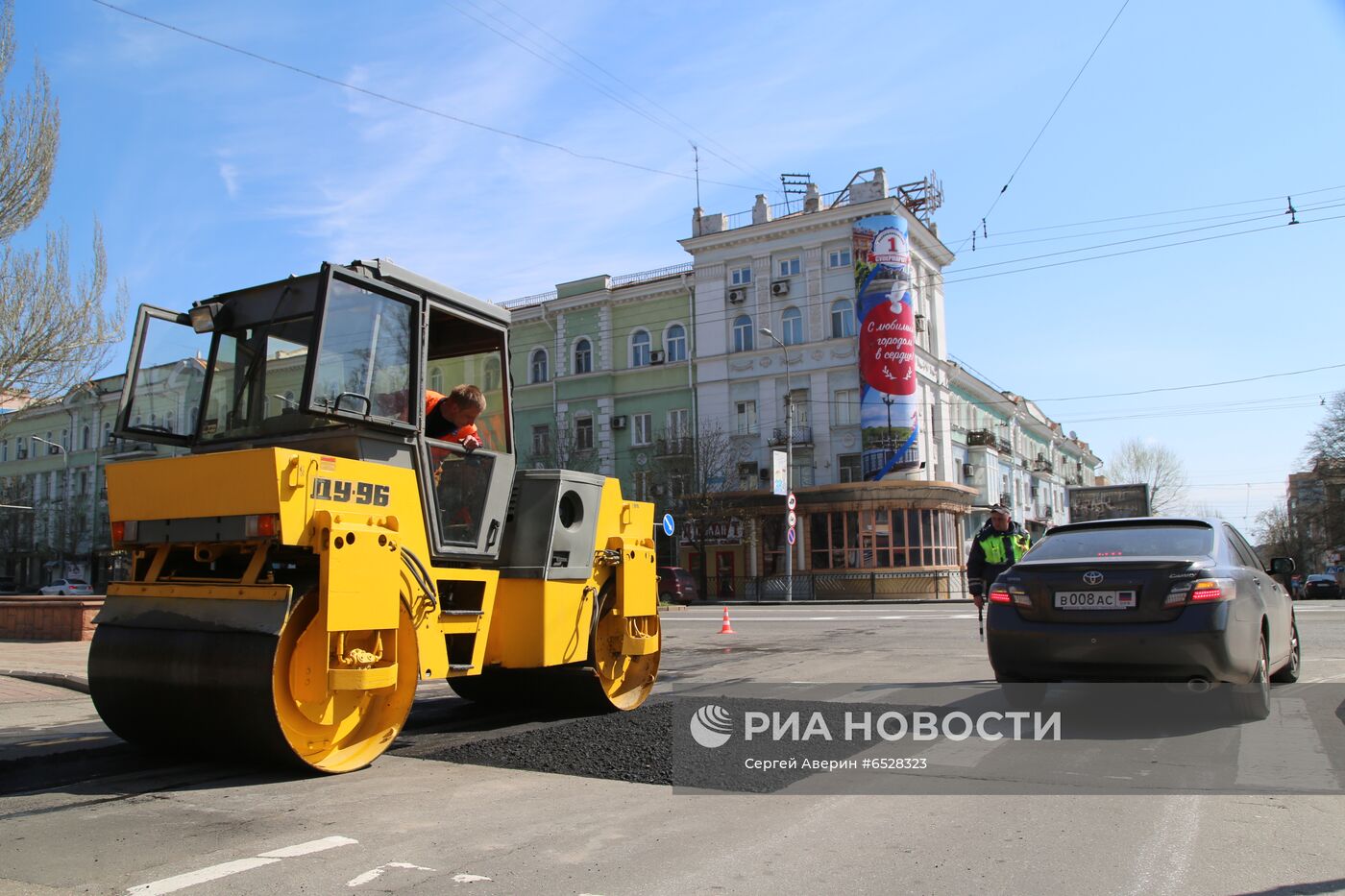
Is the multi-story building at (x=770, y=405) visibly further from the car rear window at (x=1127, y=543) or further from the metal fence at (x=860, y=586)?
the car rear window at (x=1127, y=543)

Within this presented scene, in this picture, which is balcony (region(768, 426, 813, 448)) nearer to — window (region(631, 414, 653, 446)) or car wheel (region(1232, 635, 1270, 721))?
window (region(631, 414, 653, 446))

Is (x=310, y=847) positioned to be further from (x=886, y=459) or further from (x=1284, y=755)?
(x=886, y=459)

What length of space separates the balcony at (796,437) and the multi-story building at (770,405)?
7 centimetres

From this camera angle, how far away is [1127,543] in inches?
280

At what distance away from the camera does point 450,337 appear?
7.26m

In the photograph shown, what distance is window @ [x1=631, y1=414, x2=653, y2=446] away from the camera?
155 feet

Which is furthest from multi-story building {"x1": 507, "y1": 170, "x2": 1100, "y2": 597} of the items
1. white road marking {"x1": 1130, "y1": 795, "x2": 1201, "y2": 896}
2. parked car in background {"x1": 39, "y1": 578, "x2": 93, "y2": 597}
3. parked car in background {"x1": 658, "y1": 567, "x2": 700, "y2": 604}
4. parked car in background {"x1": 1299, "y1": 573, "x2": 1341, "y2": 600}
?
white road marking {"x1": 1130, "y1": 795, "x2": 1201, "y2": 896}

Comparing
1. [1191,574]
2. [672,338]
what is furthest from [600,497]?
[672,338]

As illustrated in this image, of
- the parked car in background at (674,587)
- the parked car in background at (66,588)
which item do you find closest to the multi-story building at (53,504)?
the parked car in background at (66,588)

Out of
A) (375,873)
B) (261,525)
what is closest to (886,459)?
(261,525)

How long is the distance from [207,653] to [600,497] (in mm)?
3285

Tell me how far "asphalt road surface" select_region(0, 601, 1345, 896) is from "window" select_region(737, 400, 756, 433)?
1501 inches

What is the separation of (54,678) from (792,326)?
3586 cm

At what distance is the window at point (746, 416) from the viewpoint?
44.5 metres
